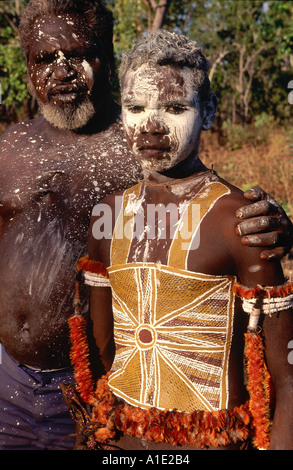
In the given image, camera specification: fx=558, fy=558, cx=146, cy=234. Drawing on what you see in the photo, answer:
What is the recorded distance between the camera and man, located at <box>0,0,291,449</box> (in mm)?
2592

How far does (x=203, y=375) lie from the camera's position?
1796 mm

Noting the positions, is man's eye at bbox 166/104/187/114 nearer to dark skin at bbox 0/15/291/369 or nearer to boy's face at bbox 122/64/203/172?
boy's face at bbox 122/64/203/172

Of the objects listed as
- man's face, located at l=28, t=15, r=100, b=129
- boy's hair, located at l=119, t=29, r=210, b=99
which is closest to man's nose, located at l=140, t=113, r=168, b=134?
boy's hair, located at l=119, t=29, r=210, b=99

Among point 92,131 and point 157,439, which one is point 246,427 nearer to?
point 157,439

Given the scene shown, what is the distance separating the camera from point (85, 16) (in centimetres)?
278

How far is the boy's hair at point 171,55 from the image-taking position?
5.96 ft

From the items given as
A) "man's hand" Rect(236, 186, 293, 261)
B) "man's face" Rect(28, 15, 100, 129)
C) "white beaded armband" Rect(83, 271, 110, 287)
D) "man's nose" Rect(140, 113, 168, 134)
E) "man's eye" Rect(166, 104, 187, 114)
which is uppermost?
"man's face" Rect(28, 15, 100, 129)

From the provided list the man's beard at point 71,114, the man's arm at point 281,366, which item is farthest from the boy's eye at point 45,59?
the man's arm at point 281,366

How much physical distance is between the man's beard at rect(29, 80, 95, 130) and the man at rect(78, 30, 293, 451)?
76cm

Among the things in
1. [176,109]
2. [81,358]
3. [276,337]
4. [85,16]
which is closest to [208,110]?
[176,109]

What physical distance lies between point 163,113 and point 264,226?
1.64 feet

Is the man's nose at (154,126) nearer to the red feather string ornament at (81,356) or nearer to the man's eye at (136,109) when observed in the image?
the man's eye at (136,109)
